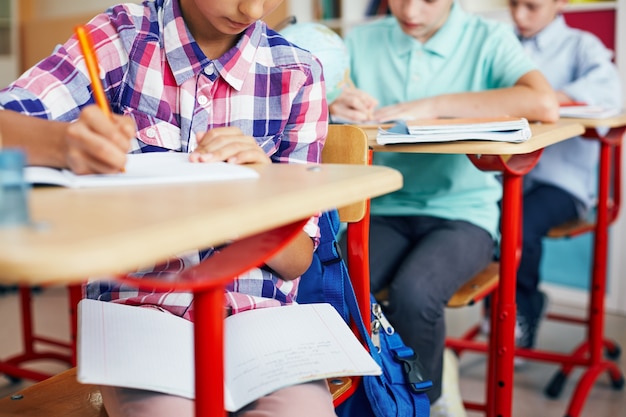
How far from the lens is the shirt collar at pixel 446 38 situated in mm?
1938

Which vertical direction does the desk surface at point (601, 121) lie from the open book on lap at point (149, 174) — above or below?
above

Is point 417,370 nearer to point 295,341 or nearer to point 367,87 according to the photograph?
point 295,341

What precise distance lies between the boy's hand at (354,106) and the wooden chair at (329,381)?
44 cm

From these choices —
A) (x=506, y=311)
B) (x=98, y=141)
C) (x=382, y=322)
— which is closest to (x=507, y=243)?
(x=506, y=311)

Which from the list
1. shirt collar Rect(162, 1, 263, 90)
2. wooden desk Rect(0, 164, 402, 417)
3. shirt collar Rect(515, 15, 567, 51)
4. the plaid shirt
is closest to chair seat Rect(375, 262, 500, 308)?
the plaid shirt

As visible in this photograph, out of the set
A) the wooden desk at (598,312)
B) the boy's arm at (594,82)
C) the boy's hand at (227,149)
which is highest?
the boy's arm at (594,82)

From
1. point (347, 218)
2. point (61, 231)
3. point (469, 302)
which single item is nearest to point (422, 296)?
point (469, 302)

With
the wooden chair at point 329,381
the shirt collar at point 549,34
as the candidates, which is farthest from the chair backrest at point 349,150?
the shirt collar at point 549,34

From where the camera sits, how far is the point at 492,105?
1.74 m

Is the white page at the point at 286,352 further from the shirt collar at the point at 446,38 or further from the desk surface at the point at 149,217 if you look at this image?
the shirt collar at the point at 446,38

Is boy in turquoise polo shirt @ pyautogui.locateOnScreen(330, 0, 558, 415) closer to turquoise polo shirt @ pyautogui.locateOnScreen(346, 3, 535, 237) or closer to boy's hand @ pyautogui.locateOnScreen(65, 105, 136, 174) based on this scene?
turquoise polo shirt @ pyautogui.locateOnScreen(346, 3, 535, 237)

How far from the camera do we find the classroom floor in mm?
2105

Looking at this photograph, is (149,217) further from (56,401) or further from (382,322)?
(382,322)

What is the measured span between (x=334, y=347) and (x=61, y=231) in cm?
50
